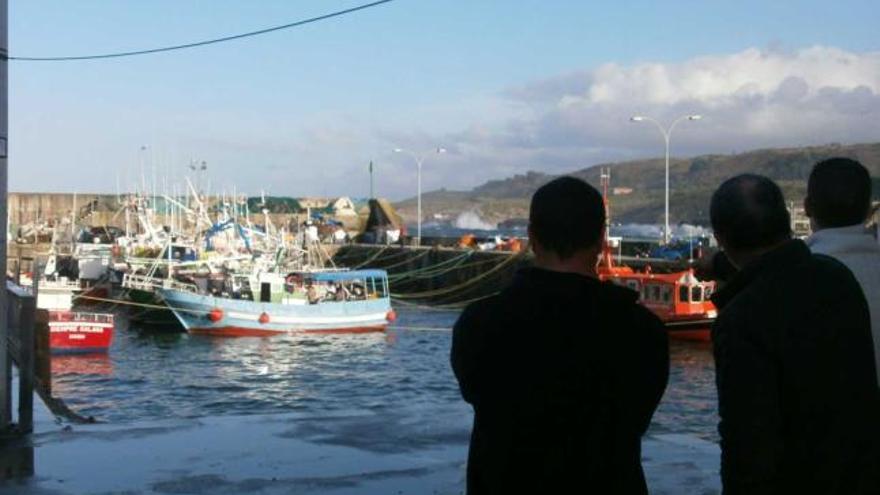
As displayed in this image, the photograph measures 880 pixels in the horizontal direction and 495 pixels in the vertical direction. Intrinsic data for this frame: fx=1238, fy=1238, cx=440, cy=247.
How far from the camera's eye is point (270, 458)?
9164mm

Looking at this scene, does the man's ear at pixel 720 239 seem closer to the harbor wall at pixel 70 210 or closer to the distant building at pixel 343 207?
the harbor wall at pixel 70 210

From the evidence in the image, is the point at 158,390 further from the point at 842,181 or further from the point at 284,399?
the point at 842,181

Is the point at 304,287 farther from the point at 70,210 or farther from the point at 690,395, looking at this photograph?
the point at 70,210

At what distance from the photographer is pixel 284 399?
2642 centimetres

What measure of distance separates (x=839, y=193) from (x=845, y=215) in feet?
0.26

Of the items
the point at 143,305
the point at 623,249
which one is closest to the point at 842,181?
the point at 143,305

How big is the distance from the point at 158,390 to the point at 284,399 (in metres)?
3.78

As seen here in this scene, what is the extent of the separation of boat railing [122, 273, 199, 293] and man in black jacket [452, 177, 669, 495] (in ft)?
142

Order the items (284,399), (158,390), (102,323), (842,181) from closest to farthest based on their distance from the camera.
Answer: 1. (842,181)
2. (284,399)
3. (158,390)
4. (102,323)

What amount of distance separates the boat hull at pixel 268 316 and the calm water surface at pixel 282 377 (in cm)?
78

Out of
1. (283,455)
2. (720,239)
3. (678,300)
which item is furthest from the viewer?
(678,300)

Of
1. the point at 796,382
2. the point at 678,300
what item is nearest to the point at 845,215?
the point at 796,382

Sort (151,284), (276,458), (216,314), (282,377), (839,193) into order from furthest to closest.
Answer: (151,284) → (216,314) → (282,377) → (276,458) → (839,193)

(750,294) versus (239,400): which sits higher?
(750,294)
